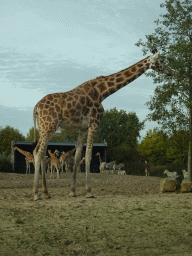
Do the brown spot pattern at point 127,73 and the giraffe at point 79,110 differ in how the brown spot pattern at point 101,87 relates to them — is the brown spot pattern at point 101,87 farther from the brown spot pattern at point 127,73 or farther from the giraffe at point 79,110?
the brown spot pattern at point 127,73

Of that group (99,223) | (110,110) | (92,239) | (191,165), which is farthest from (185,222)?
(110,110)

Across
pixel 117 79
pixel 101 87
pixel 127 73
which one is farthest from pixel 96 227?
pixel 127 73

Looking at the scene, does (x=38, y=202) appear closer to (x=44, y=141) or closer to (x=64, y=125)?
(x=44, y=141)

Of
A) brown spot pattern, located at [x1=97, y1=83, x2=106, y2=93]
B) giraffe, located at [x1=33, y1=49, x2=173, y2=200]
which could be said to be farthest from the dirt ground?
brown spot pattern, located at [x1=97, y1=83, x2=106, y2=93]

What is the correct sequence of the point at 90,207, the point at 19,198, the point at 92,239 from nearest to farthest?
the point at 92,239 < the point at 90,207 < the point at 19,198

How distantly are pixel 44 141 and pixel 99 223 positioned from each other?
3305 mm

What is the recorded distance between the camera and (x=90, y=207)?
768cm

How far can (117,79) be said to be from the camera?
993cm

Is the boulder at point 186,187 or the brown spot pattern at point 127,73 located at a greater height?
the brown spot pattern at point 127,73

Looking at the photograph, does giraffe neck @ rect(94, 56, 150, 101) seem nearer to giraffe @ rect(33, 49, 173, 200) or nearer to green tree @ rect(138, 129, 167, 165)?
giraffe @ rect(33, 49, 173, 200)

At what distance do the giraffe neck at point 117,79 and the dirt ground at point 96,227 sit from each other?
3.24 m

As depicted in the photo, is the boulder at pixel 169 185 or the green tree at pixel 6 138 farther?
the green tree at pixel 6 138

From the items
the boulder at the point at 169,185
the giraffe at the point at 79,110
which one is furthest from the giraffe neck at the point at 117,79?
the boulder at the point at 169,185

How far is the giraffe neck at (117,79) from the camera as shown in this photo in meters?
9.75
